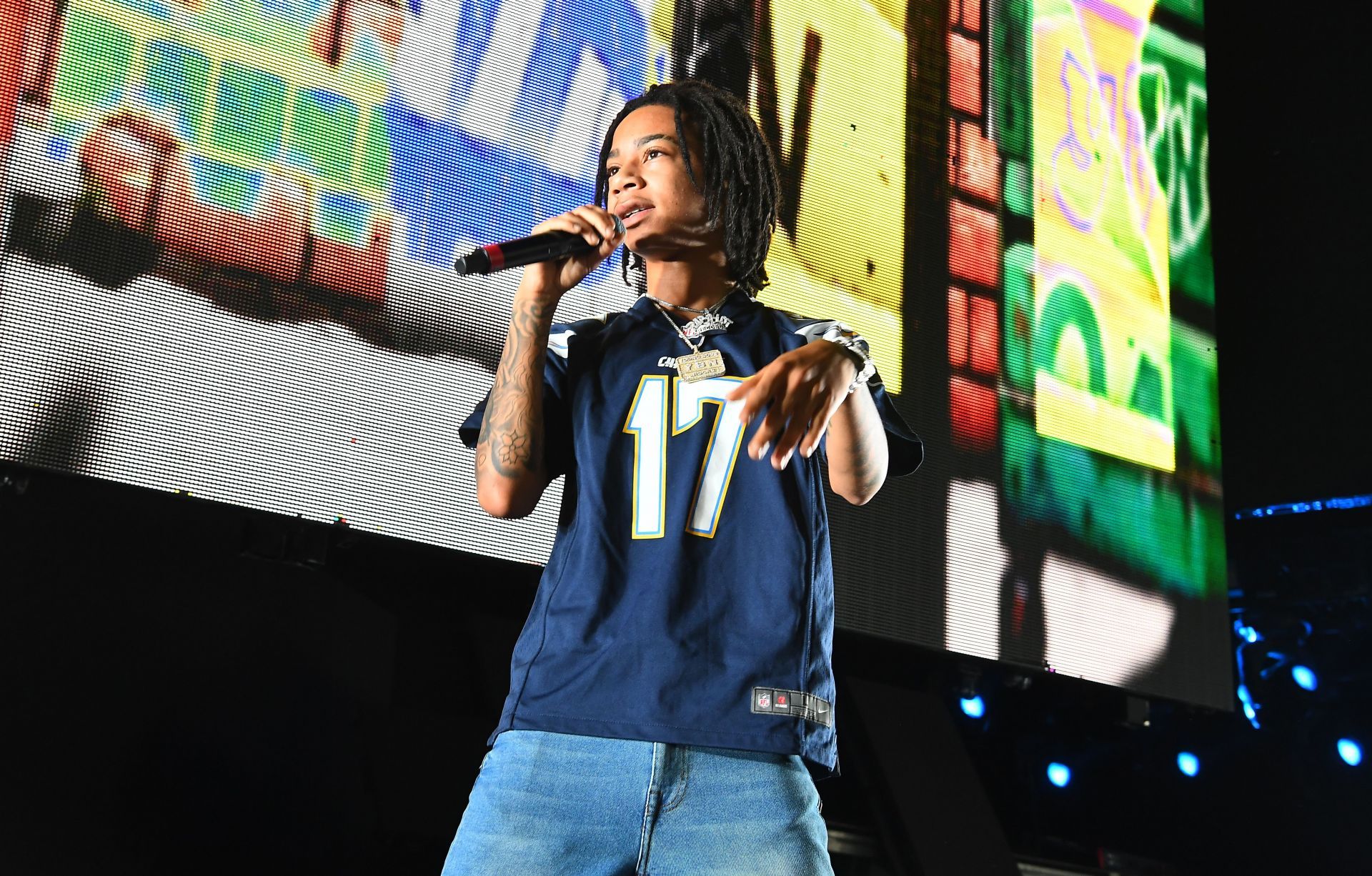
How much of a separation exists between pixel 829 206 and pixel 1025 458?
624mm

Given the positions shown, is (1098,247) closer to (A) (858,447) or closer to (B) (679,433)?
(A) (858,447)

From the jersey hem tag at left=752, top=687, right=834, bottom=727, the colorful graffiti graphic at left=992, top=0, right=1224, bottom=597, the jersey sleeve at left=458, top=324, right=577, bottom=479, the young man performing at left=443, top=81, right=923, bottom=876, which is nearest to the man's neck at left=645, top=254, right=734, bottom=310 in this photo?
the young man performing at left=443, top=81, right=923, bottom=876

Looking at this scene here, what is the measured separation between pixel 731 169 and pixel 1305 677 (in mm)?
2548

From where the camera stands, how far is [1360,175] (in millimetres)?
3471

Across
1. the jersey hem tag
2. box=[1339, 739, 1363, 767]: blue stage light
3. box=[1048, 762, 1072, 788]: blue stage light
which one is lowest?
the jersey hem tag

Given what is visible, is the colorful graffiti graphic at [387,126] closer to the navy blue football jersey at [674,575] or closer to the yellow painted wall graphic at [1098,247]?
the yellow painted wall graphic at [1098,247]

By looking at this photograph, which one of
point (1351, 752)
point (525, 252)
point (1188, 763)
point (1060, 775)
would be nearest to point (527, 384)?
point (525, 252)

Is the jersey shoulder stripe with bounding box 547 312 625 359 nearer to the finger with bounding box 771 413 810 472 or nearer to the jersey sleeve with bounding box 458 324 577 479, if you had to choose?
the jersey sleeve with bounding box 458 324 577 479

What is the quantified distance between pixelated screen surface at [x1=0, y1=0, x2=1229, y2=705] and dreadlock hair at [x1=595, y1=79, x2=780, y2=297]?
21.8 inches

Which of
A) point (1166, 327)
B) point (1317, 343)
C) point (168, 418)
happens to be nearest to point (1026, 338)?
point (1166, 327)

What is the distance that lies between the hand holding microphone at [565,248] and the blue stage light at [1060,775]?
2346 millimetres

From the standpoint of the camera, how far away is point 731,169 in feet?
5.39

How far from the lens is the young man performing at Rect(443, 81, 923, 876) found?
47.9 inches

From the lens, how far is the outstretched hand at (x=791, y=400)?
1.24 m
